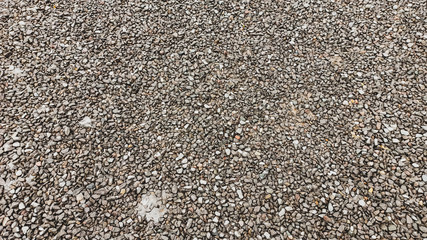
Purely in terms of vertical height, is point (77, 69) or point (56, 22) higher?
point (56, 22)

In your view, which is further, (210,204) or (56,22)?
(56,22)

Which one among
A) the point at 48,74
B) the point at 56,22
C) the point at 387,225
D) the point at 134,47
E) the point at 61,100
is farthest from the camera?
the point at 56,22

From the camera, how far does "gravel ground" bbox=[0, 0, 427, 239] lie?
12.7 ft

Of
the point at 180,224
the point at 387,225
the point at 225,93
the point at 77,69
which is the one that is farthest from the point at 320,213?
the point at 77,69

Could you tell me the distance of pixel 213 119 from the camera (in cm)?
476

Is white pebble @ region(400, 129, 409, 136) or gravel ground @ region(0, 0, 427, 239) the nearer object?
gravel ground @ region(0, 0, 427, 239)

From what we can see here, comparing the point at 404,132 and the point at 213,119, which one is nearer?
the point at 404,132

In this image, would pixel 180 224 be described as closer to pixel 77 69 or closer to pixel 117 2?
pixel 77 69


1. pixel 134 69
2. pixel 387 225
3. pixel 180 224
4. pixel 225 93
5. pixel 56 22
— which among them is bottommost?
pixel 387 225

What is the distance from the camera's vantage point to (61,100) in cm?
497

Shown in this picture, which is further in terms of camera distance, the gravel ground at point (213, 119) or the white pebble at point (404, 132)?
the white pebble at point (404, 132)

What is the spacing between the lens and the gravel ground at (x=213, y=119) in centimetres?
387

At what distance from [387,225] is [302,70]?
2785mm

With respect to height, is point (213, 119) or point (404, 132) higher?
point (213, 119)
